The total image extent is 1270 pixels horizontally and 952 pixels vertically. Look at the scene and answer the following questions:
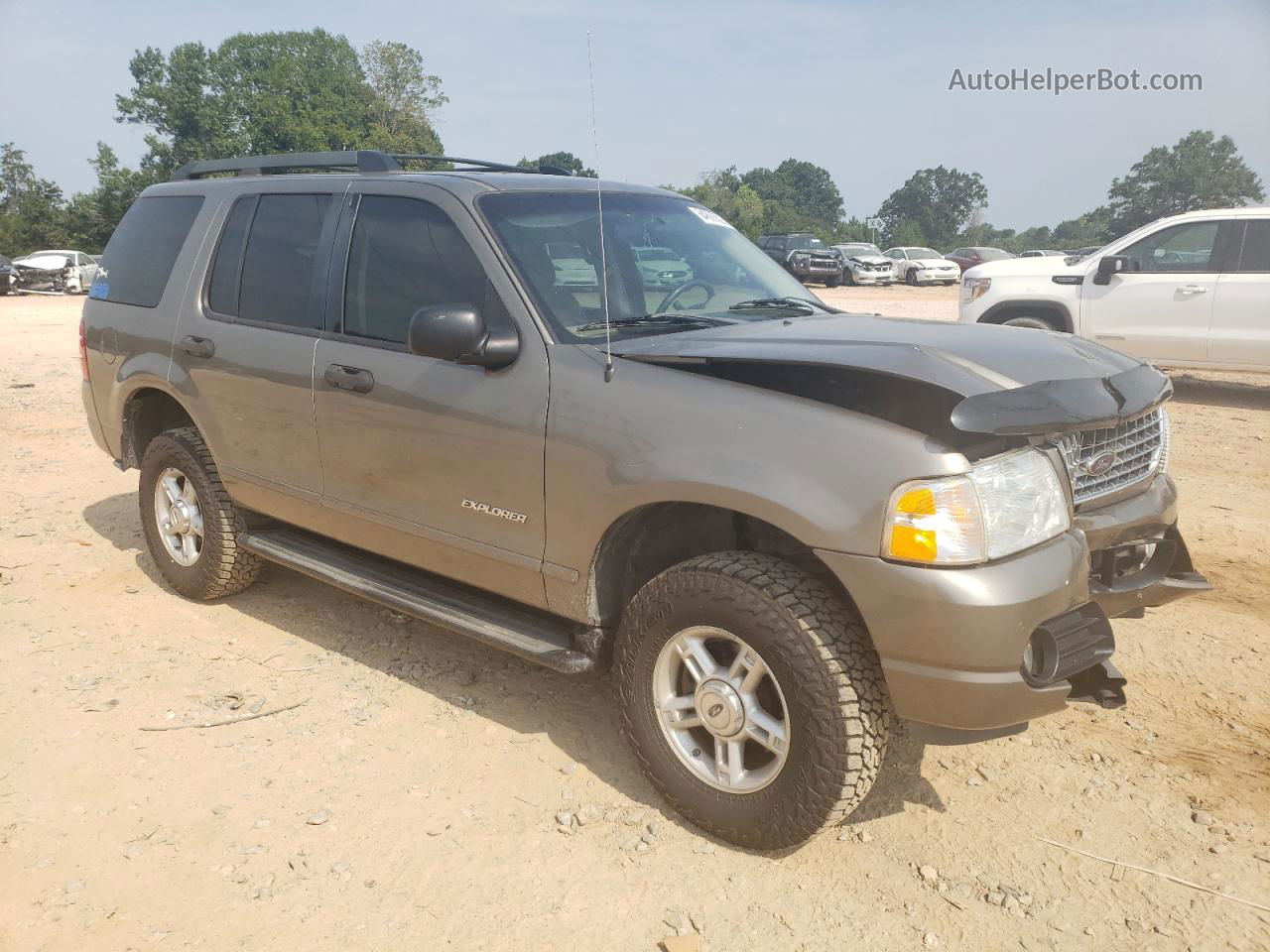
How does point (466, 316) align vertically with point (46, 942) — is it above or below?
above

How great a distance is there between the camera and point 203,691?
4113mm

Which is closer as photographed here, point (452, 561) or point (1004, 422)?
point (1004, 422)

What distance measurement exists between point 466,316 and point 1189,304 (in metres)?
9.71

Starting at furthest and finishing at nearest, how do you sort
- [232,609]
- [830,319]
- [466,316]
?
Answer: 1. [232,609]
2. [830,319]
3. [466,316]

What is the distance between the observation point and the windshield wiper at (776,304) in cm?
399

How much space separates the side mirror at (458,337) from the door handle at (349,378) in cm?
55

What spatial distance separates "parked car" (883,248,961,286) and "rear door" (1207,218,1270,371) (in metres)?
27.5

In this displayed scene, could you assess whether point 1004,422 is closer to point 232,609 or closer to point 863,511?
point 863,511

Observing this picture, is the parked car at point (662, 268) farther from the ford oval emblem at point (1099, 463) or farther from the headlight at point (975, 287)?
the headlight at point (975, 287)

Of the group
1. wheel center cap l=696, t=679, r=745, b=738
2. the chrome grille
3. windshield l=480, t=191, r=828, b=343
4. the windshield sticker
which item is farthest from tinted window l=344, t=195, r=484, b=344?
the chrome grille

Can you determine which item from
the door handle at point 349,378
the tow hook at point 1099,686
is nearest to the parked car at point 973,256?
the door handle at point 349,378

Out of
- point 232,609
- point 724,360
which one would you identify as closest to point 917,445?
point 724,360

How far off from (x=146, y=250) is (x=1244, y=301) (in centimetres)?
1010

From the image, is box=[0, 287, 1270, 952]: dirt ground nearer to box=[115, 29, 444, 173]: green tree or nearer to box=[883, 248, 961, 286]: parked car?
box=[883, 248, 961, 286]: parked car
